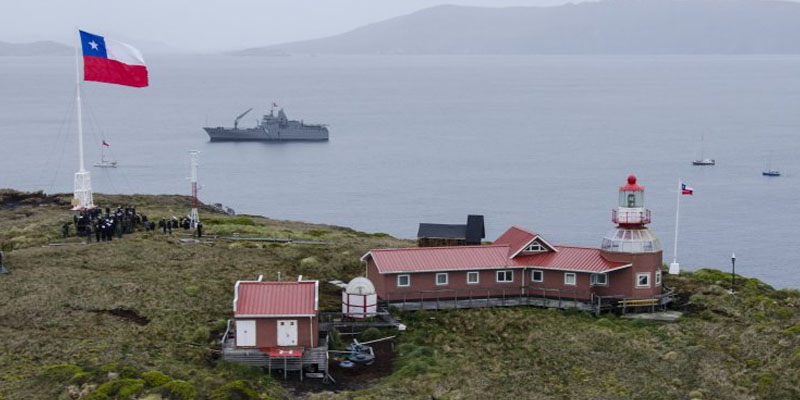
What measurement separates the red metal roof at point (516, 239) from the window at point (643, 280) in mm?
5443

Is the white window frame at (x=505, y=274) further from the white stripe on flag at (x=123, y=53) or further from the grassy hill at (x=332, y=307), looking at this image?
the white stripe on flag at (x=123, y=53)

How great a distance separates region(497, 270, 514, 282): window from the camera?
4950 cm

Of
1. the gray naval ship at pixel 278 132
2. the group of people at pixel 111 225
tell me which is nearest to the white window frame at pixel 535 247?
the group of people at pixel 111 225

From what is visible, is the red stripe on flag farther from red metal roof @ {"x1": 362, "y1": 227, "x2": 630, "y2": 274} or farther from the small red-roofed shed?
the small red-roofed shed

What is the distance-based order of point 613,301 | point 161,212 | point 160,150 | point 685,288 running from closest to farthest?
1. point 613,301
2. point 685,288
3. point 161,212
4. point 160,150

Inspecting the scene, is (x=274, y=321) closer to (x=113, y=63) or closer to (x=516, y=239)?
(x=516, y=239)

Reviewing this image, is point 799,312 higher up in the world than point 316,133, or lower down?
lower down

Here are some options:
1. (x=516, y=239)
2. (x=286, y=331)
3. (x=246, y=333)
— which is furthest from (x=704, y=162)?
(x=246, y=333)

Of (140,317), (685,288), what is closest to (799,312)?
(685,288)

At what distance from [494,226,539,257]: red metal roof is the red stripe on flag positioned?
23350 mm

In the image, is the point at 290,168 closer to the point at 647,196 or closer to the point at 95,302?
the point at 647,196

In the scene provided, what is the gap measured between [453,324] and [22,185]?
323ft

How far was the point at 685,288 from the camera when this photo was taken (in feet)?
173

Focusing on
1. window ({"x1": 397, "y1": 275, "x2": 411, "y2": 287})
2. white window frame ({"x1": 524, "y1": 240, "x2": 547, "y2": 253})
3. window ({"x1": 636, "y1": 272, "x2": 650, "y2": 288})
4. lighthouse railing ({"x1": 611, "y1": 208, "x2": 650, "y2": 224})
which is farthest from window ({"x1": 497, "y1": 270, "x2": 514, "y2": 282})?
window ({"x1": 636, "y1": 272, "x2": 650, "y2": 288})
